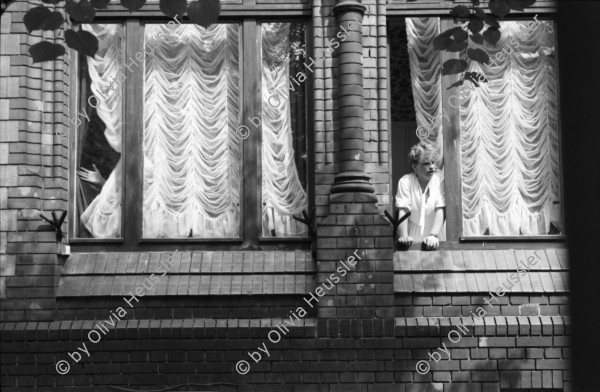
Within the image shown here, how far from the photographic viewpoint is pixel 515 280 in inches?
333

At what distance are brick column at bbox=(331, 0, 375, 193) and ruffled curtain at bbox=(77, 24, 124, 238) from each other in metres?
2.40

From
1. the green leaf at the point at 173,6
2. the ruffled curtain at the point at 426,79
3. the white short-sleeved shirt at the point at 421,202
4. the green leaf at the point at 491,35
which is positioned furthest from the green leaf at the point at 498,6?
the white short-sleeved shirt at the point at 421,202

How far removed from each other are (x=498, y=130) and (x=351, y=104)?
5.72 feet

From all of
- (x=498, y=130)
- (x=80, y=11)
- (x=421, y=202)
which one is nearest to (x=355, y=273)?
(x=421, y=202)

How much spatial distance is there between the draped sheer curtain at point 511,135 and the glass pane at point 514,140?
11 mm

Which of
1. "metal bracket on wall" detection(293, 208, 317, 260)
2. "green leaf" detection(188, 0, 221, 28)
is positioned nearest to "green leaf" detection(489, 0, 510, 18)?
"green leaf" detection(188, 0, 221, 28)

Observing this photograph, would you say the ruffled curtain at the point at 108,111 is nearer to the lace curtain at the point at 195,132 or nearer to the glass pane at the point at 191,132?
the lace curtain at the point at 195,132

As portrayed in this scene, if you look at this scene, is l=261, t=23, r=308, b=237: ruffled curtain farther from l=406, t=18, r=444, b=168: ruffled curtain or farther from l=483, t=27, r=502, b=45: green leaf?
l=483, t=27, r=502, b=45: green leaf

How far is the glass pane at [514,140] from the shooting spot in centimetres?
890

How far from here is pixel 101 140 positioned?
29.3ft

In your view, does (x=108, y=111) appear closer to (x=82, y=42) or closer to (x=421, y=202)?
(x=421, y=202)

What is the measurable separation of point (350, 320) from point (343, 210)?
Answer: 3.68 ft

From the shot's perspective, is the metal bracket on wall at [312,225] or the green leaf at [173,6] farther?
the metal bracket on wall at [312,225]

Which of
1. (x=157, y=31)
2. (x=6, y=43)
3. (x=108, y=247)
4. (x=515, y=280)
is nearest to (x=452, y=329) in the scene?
(x=515, y=280)
